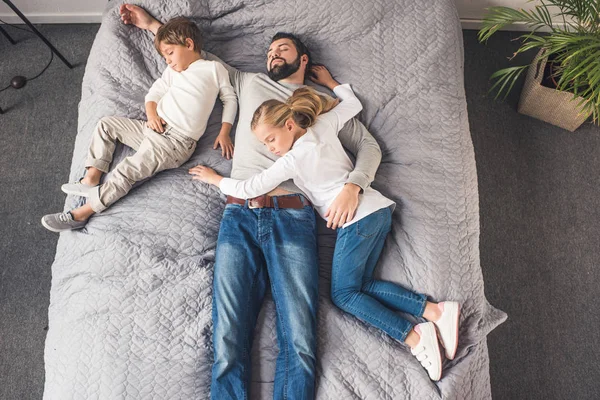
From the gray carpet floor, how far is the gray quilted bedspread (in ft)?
1.27

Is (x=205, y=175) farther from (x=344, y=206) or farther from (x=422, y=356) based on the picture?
(x=422, y=356)

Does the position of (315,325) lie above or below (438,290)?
below

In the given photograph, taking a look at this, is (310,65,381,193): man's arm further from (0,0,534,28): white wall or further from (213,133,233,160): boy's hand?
(0,0,534,28): white wall

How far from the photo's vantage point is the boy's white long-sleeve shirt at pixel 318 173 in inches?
58.1

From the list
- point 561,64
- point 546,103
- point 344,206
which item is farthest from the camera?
point 546,103

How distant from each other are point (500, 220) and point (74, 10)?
228cm

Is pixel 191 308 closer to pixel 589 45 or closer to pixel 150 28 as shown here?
pixel 150 28

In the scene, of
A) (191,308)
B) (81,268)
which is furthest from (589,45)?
(81,268)

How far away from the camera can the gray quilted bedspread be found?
137 centimetres

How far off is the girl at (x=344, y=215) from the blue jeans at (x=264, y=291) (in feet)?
0.29

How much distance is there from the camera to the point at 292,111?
1489 mm

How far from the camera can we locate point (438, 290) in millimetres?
1466

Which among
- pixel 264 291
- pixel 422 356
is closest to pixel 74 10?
pixel 264 291

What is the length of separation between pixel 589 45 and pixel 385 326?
117 cm
